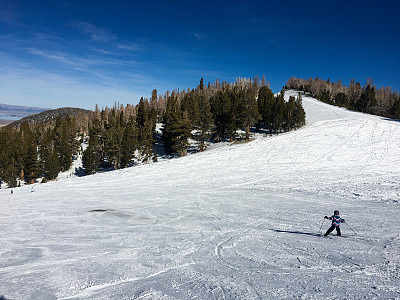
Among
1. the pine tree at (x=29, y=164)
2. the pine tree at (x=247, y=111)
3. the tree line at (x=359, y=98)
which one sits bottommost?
the pine tree at (x=29, y=164)

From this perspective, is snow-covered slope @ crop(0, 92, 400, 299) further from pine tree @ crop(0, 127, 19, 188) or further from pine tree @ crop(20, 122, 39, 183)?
pine tree @ crop(20, 122, 39, 183)

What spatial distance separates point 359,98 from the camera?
122188mm

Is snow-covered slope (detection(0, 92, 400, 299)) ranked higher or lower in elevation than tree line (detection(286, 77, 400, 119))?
lower

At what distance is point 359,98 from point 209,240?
141760 mm

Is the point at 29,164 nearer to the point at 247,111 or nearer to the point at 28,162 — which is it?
the point at 28,162

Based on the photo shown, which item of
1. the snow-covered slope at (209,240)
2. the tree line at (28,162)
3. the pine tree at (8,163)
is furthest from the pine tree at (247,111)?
the pine tree at (8,163)

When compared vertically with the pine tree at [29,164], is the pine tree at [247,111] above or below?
above

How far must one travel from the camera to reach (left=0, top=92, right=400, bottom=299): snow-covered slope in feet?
24.1

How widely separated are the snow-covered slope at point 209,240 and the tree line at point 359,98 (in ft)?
288

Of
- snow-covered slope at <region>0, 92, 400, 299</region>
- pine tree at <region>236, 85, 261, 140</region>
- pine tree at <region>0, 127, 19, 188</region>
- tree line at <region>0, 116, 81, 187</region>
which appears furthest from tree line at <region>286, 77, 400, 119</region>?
pine tree at <region>0, 127, 19, 188</region>

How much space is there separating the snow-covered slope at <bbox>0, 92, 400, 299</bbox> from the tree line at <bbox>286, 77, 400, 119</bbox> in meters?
87.7

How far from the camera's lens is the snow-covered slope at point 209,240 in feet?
24.1

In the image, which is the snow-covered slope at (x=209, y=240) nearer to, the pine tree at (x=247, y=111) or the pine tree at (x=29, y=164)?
the pine tree at (x=247, y=111)

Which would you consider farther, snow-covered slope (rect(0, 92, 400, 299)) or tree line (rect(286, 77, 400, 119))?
tree line (rect(286, 77, 400, 119))
